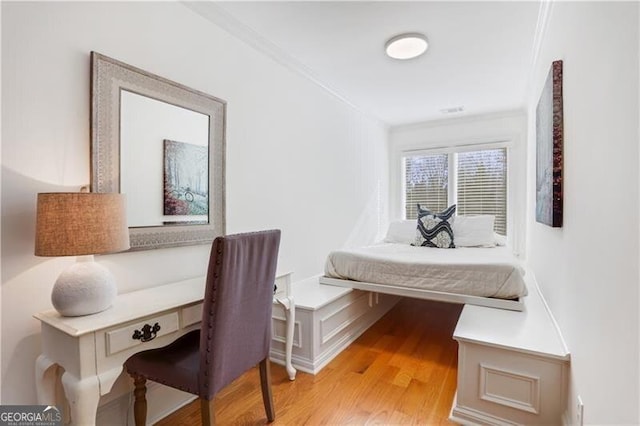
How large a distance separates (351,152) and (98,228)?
307 centimetres

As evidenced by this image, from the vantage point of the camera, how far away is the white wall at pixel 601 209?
851 millimetres

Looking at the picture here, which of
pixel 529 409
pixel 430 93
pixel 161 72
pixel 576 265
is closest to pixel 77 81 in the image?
pixel 161 72

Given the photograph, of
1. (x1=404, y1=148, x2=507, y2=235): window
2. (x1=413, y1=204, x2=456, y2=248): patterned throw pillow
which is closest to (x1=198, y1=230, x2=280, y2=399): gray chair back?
(x1=413, y1=204, x2=456, y2=248): patterned throw pillow

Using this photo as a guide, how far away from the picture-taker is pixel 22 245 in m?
1.34

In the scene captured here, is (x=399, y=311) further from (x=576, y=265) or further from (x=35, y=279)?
(x=35, y=279)

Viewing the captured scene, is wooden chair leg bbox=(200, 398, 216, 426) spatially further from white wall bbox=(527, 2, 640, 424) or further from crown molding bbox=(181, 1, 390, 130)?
crown molding bbox=(181, 1, 390, 130)

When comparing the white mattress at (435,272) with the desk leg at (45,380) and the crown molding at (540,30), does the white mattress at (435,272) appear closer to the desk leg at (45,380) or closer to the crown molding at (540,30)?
the crown molding at (540,30)

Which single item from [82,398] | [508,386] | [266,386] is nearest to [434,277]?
[508,386]

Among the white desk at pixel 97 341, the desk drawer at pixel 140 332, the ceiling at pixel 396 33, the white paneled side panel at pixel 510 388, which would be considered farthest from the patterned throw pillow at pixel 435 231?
the desk drawer at pixel 140 332

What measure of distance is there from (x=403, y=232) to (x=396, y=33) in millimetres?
2374

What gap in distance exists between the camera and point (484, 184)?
448 cm

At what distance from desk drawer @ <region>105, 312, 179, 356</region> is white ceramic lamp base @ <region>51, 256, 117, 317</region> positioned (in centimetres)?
16

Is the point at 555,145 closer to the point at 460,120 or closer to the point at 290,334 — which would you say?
the point at 290,334

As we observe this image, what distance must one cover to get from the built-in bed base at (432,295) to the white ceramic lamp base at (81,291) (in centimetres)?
185
